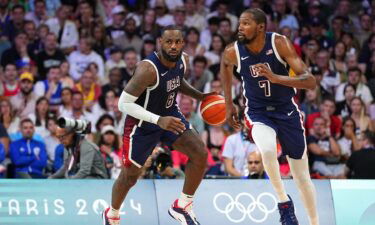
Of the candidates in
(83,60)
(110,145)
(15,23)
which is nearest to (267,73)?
(110,145)

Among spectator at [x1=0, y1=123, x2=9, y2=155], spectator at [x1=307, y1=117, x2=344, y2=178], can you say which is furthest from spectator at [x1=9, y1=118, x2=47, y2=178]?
spectator at [x1=307, y1=117, x2=344, y2=178]

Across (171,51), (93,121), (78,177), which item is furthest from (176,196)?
(93,121)

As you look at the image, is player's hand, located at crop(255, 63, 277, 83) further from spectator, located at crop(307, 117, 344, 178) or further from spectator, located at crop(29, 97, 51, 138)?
spectator, located at crop(29, 97, 51, 138)

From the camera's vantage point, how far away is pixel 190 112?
14516mm

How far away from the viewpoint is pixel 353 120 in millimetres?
14445

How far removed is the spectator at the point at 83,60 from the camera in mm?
15766

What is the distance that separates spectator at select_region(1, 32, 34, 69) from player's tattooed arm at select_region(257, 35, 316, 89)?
7345mm

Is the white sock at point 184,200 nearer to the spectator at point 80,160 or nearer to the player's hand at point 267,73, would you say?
the player's hand at point 267,73

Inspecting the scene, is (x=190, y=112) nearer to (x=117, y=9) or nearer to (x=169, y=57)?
(x=117, y=9)

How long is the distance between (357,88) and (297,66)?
21.7ft

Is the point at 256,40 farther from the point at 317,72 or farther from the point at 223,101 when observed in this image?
the point at 317,72

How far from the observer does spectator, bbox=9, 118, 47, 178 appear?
1330 centimetres

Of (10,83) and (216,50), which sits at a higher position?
(216,50)

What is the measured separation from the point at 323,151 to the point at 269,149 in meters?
5.11
